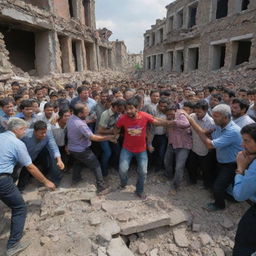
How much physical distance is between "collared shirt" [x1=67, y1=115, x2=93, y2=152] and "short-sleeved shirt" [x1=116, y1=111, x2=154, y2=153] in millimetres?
578

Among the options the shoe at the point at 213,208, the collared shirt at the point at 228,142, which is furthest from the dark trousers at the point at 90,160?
the collared shirt at the point at 228,142

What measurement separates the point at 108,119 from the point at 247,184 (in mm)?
2591

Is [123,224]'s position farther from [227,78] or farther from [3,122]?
[227,78]

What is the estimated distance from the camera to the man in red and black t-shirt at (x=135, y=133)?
3.36 metres

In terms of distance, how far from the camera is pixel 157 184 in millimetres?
4191

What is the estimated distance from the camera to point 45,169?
13.8 feet

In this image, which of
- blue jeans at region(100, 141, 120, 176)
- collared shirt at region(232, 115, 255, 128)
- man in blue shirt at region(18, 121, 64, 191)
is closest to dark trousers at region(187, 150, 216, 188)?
collared shirt at region(232, 115, 255, 128)

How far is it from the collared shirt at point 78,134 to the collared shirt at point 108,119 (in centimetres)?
41

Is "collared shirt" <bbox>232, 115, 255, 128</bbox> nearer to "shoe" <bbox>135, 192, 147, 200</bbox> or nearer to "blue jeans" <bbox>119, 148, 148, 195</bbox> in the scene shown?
"blue jeans" <bbox>119, 148, 148, 195</bbox>

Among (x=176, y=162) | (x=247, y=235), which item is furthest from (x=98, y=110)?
(x=247, y=235)

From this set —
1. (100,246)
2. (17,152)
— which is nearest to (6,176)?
(17,152)

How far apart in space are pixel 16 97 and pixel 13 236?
3.24 metres

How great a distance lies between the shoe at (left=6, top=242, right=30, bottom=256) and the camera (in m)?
2.58

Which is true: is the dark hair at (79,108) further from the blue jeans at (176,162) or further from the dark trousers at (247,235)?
the dark trousers at (247,235)
